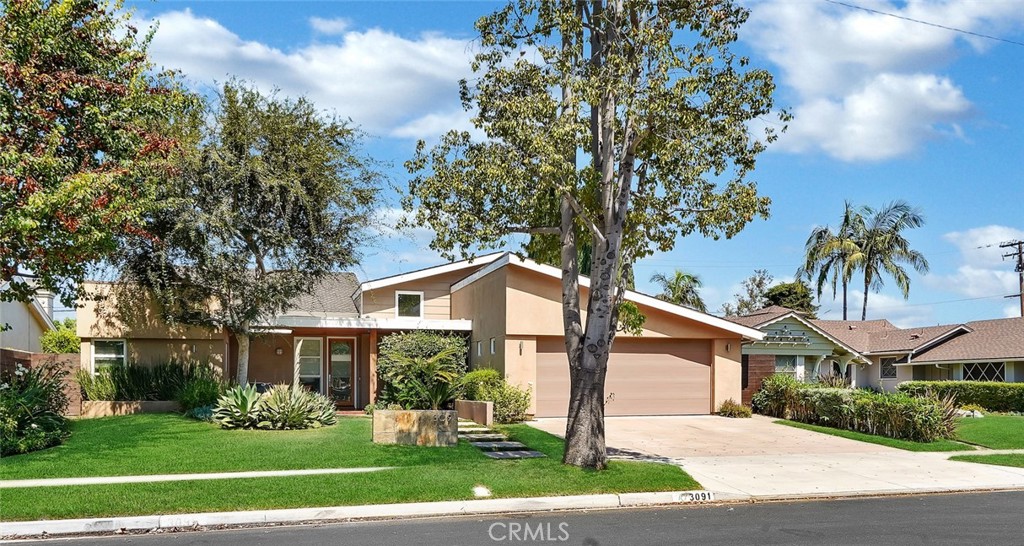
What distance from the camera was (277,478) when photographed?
11938 millimetres

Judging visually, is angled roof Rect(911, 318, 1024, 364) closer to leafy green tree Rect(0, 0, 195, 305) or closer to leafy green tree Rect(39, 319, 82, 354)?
leafy green tree Rect(0, 0, 195, 305)

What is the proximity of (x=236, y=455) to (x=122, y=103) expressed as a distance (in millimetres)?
6872

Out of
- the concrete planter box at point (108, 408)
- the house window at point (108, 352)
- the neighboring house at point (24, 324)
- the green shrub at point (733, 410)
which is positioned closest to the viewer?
the concrete planter box at point (108, 408)

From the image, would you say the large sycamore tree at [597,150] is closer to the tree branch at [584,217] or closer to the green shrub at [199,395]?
the tree branch at [584,217]

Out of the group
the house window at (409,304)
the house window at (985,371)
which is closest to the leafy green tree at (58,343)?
the house window at (409,304)

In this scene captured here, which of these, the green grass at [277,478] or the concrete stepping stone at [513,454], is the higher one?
the green grass at [277,478]

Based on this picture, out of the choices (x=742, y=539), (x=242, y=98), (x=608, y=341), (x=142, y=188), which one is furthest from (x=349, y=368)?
(x=742, y=539)

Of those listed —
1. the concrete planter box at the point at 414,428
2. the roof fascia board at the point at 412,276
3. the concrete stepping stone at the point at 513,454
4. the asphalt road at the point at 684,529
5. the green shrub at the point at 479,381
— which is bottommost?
the asphalt road at the point at 684,529

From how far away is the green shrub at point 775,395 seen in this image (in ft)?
79.2

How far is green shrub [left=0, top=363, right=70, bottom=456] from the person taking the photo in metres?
14.0

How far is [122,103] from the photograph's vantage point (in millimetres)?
15336

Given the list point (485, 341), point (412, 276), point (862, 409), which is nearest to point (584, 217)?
point (485, 341)

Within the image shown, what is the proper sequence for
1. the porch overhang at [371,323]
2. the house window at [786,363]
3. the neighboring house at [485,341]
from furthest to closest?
the house window at [786,363], the porch overhang at [371,323], the neighboring house at [485,341]

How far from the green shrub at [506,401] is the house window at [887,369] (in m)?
23.9
